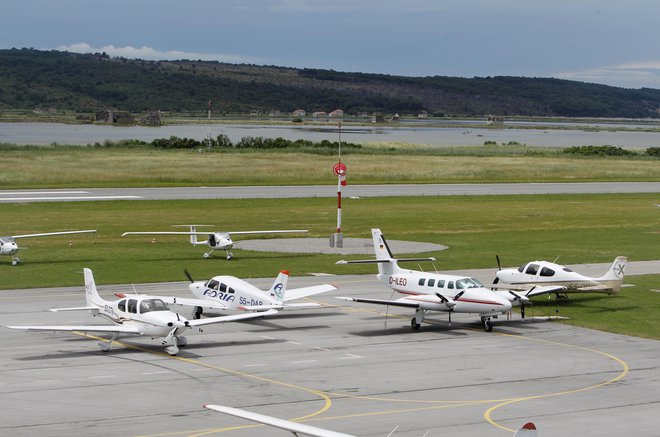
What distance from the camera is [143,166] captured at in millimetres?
138750

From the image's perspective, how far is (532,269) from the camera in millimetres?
50062

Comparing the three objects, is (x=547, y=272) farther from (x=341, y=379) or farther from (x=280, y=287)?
(x=341, y=379)

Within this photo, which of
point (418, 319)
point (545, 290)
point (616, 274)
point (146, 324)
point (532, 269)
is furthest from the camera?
point (532, 269)

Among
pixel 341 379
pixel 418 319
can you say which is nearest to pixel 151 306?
pixel 341 379

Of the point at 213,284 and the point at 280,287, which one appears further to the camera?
the point at 213,284

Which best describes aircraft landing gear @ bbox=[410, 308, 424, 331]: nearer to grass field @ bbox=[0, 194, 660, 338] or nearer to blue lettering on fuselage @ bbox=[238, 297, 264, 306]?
blue lettering on fuselage @ bbox=[238, 297, 264, 306]

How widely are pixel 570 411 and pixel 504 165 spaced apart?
423 ft

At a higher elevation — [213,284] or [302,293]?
[213,284]

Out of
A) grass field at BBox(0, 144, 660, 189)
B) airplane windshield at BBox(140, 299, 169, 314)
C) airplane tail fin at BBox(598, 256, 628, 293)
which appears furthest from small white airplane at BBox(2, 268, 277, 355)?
grass field at BBox(0, 144, 660, 189)

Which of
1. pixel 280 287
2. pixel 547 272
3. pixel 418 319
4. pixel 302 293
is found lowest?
pixel 418 319

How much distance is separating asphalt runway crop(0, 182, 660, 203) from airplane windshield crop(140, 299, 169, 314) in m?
60.1

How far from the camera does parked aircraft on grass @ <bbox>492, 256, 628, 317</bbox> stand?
157 ft

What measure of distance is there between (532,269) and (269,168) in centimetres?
9252

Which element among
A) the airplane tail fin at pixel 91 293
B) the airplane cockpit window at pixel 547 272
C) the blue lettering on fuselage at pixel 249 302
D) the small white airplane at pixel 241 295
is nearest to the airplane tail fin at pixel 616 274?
the airplane cockpit window at pixel 547 272
